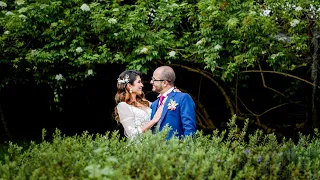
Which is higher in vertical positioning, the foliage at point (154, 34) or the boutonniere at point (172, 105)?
the foliage at point (154, 34)

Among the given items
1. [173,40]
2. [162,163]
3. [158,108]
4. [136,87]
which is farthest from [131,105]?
[173,40]

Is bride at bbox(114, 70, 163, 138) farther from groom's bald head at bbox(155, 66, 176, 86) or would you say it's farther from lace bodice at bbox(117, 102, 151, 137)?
groom's bald head at bbox(155, 66, 176, 86)

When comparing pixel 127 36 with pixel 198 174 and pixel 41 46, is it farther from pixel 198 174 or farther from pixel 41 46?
pixel 198 174

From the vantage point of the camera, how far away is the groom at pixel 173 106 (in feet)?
14.9

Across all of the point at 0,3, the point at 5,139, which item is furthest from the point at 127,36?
the point at 5,139

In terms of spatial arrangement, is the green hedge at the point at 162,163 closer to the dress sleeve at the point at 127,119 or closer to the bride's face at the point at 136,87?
the dress sleeve at the point at 127,119

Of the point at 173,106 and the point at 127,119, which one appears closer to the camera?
the point at 173,106

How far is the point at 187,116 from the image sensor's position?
4535mm

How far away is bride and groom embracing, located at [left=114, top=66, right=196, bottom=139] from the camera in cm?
460

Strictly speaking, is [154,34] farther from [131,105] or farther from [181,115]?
[181,115]

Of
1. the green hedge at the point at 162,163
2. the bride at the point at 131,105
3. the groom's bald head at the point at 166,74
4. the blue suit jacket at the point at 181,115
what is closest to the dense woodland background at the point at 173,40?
the bride at the point at 131,105

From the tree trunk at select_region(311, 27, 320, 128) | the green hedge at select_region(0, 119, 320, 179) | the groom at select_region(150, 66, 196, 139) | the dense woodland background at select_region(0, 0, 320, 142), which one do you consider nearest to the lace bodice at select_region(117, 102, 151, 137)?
the groom at select_region(150, 66, 196, 139)

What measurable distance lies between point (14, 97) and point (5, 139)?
1707mm

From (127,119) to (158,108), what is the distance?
38 cm
